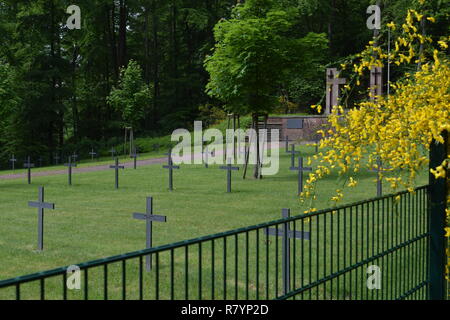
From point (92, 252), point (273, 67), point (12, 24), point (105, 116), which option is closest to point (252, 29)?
point (273, 67)

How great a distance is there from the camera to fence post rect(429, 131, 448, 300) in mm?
5496

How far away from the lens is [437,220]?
18.2 feet

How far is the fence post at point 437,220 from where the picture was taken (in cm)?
550

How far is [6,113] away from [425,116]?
1839cm

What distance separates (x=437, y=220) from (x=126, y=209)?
1021cm

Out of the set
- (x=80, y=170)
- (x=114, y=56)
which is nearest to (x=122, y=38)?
(x=114, y=56)

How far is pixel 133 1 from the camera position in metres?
48.2

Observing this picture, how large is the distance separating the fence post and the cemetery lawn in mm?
1094

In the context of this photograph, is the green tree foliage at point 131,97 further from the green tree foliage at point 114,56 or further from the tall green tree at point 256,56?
the tall green tree at point 256,56

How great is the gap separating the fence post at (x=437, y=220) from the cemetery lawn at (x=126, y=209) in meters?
1.09

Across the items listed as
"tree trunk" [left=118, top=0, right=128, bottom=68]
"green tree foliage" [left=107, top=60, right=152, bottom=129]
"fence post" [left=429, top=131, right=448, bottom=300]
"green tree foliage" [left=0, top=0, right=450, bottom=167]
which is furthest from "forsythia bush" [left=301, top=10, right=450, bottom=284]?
"tree trunk" [left=118, top=0, right=128, bottom=68]

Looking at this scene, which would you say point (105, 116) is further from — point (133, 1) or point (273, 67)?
point (273, 67)

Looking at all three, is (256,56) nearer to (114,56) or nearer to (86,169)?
(86,169)

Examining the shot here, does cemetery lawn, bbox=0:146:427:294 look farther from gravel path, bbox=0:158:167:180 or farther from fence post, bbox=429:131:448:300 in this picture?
gravel path, bbox=0:158:167:180
